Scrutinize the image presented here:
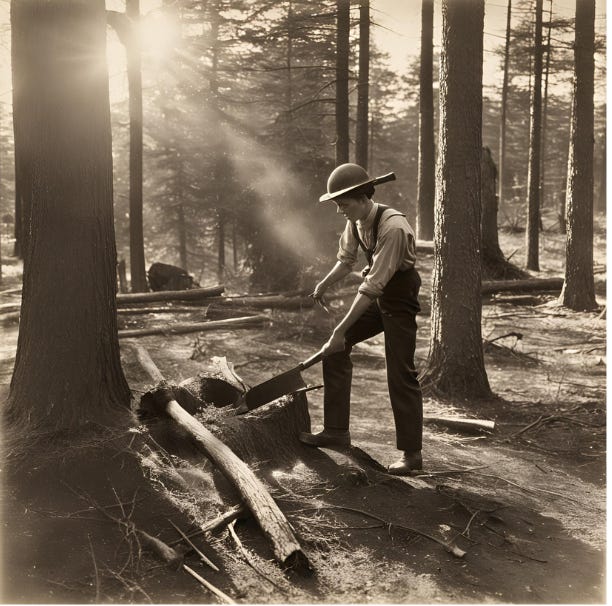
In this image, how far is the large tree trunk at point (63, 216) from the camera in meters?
4.95

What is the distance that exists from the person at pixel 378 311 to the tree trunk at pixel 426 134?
15.1 meters

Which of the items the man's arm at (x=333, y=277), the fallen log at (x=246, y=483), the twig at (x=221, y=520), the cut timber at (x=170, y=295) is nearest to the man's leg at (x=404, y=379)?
the man's arm at (x=333, y=277)

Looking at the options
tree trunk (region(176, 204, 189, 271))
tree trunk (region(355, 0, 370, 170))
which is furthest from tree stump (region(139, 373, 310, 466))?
tree trunk (region(176, 204, 189, 271))

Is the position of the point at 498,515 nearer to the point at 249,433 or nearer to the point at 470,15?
the point at 249,433

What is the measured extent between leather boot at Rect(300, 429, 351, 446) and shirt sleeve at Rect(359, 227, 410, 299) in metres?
1.29

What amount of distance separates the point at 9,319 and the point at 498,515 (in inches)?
434

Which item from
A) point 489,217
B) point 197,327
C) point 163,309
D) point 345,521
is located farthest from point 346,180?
point 489,217

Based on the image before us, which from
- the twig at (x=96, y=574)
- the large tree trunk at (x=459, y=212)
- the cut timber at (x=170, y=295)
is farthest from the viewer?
the cut timber at (x=170, y=295)

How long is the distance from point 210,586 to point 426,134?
1868cm

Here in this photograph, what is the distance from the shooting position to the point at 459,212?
7.92 meters

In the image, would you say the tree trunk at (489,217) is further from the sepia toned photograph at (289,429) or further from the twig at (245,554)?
the twig at (245,554)

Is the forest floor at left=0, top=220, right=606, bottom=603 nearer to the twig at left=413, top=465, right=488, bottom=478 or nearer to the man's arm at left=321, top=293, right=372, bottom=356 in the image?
the twig at left=413, top=465, right=488, bottom=478

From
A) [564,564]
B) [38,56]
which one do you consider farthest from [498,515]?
[38,56]

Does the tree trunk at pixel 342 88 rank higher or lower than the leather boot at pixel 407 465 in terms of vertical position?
higher
